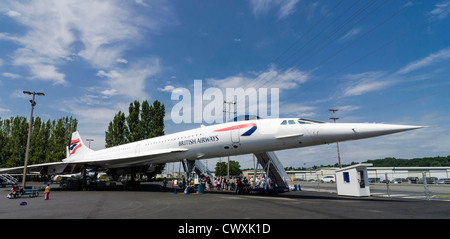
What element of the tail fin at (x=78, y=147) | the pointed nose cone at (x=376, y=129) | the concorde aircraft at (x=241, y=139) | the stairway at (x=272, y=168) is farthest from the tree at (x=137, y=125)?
the pointed nose cone at (x=376, y=129)

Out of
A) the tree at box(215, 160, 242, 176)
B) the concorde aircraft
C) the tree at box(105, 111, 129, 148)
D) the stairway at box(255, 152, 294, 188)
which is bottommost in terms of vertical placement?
the tree at box(215, 160, 242, 176)

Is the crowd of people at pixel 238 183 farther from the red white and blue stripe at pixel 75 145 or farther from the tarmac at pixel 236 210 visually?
the red white and blue stripe at pixel 75 145

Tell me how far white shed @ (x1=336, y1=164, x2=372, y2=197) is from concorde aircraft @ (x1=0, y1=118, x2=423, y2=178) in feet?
17.2

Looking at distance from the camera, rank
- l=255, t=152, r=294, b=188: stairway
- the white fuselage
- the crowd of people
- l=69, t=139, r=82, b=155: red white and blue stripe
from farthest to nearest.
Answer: l=69, t=139, r=82, b=155: red white and blue stripe → l=255, t=152, r=294, b=188: stairway → the crowd of people → the white fuselage

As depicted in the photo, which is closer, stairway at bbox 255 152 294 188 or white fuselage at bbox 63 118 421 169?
white fuselage at bbox 63 118 421 169

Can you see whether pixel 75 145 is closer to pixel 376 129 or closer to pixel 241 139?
pixel 241 139

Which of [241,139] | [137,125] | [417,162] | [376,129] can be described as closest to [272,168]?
[241,139]

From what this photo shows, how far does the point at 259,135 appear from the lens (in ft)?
43.9

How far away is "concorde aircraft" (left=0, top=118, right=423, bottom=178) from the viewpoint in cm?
1088

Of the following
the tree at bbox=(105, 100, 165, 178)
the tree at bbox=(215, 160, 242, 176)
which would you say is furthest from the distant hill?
the tree at bbox=(105, 100, 165, 178)

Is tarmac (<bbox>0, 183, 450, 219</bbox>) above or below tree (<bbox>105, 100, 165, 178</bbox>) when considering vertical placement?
below

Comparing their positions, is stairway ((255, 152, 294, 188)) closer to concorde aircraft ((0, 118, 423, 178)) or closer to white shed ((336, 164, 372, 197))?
concorde aircraft ((0, 118, 423, 178))
